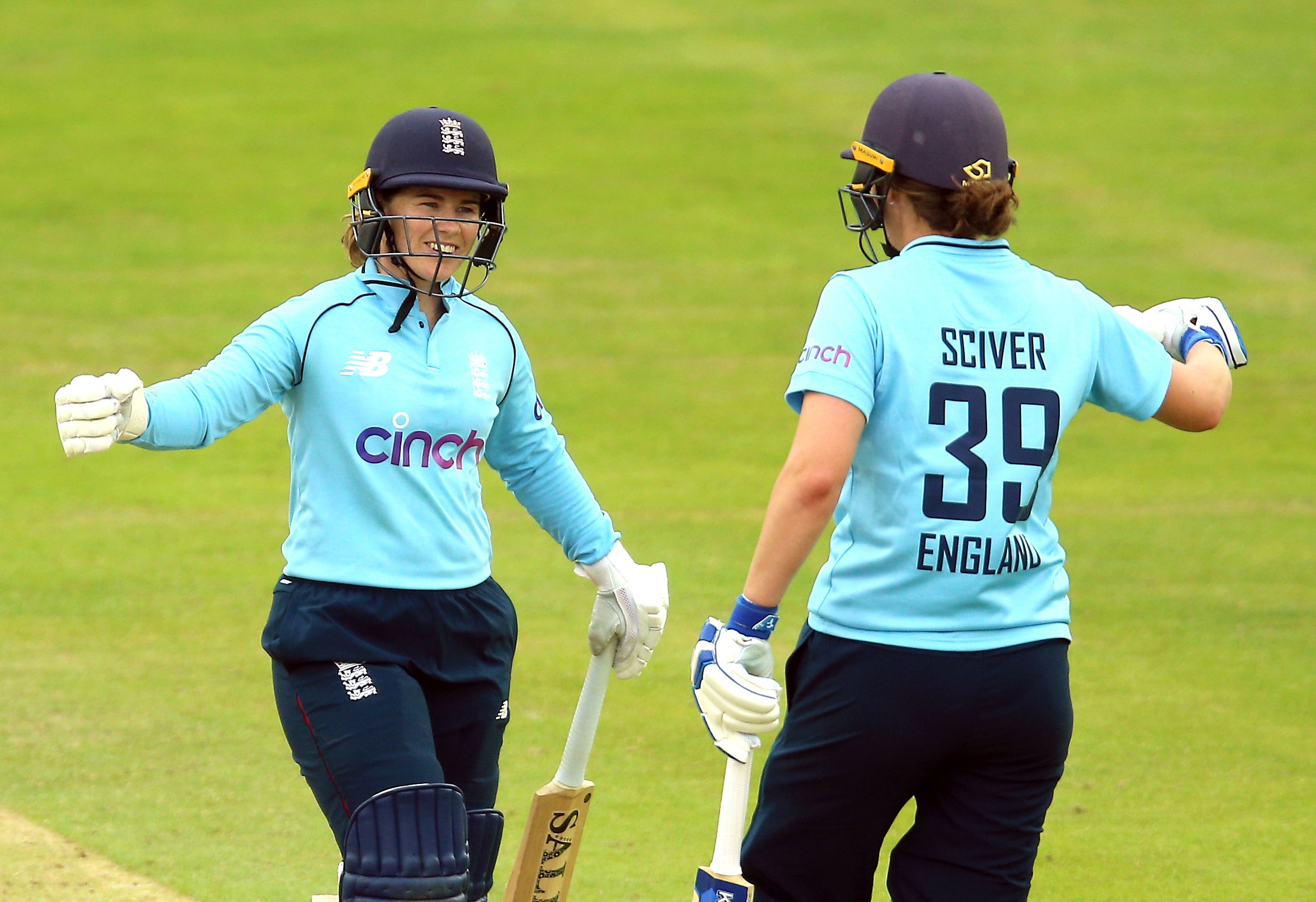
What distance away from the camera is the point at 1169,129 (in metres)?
17.1

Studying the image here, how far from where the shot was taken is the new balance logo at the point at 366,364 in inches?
134

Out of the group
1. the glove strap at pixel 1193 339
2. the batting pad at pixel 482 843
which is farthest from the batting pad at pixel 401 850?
the glove strap at pixel 1193 339

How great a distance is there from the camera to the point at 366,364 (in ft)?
11.2

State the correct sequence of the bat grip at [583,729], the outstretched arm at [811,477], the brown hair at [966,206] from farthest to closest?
the bat grip at [583,729] < the brown hair at [966,206] < the outstretched arm at [811,477]

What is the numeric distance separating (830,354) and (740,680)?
0.63 meters

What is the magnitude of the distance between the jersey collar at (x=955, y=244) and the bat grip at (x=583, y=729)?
1.29 metres

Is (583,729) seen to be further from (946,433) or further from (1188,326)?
(1188,326)

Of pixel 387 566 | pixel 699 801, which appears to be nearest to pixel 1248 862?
pixel 699 801

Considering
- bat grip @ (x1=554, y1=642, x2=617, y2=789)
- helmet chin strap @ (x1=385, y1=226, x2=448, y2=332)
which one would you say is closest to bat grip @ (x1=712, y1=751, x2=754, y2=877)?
bat grip @ (x1=554, y1=642, x2=617, y2=789)

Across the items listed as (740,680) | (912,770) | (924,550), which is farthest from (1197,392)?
(740,680)

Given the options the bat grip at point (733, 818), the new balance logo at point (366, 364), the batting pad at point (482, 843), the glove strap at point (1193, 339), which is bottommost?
the batting pad at point (482, 843)

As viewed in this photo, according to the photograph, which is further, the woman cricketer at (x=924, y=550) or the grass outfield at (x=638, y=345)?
the grass outfield at (x=638, y=345)

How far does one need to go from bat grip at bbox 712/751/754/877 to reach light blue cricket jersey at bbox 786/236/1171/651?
1.11 feet

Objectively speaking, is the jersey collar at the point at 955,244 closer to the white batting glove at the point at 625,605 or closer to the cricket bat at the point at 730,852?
the cricket bat at the point at 730,852
